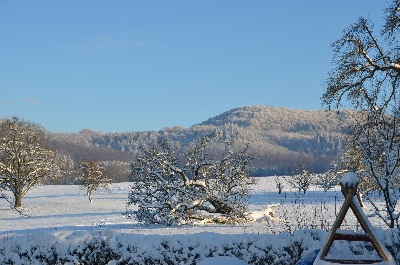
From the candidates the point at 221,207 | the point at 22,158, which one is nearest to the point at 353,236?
the point at 221,207

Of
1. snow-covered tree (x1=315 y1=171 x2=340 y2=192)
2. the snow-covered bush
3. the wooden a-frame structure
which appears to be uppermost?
the wooden a-frame structure

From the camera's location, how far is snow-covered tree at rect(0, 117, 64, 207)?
1341 inches

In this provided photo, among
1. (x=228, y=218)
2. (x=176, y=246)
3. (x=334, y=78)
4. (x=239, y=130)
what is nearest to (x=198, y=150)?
(x=228, y=218)

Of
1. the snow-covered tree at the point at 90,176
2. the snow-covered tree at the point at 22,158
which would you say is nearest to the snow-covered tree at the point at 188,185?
the snow-covered tree at the point at 22,158

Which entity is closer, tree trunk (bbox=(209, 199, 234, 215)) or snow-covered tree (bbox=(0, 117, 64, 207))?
tree trunk (bbox=(209, 199, 234, 215))

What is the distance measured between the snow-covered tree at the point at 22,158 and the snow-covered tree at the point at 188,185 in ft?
51.7

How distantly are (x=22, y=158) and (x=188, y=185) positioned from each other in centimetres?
1882

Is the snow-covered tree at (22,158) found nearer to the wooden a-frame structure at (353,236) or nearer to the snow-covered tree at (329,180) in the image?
the snow-covered tree at (329,180)

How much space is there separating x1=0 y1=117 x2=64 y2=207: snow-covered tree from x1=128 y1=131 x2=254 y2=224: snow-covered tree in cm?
1577

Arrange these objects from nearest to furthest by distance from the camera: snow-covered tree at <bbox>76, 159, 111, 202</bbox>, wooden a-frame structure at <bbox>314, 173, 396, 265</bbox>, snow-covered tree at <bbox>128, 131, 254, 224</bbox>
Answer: wooden a-frame structure at <bbox>314, 173, 396, 265</bbox> < snow-covered tree at <bbox>128, 131, 254, 224</bbox> < snow-covered tree at <bbox>76, 159, 111, 202</bbox>

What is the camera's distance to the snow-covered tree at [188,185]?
20.4m

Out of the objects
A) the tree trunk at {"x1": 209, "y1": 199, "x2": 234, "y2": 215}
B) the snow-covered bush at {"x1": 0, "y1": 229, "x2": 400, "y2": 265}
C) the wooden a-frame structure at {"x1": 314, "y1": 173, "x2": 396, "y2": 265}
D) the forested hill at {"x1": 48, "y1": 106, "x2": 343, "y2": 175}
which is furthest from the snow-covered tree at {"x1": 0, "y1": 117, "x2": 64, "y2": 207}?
the forested hill at {"x1": 48, "y1": 106, "x2": 343, "y2": 175}

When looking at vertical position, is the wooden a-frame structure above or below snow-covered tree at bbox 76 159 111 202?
above

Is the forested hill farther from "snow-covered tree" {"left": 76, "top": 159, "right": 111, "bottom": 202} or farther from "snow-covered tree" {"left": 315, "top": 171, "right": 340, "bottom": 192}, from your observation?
"snow-covered tree" {"left": 315, "top": 171, "right": 340, "bottom": 192}
